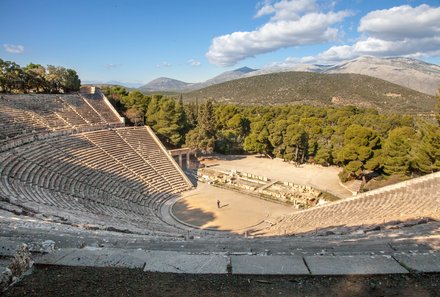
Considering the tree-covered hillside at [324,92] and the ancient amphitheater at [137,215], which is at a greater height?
the tree-covered hillside at [324,92]

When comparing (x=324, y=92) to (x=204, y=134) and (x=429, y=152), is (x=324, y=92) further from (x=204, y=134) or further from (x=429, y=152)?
(x=429, y=152)

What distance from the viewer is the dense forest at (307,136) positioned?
24.0m

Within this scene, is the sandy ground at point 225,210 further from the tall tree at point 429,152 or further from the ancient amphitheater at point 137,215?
the tall tree at point 429,152

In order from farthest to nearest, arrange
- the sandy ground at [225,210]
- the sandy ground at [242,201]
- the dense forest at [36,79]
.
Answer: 1. the dense forest at [36,79]
2. the sandy ground at [242,201]
3. the sandy ground at [225,210]

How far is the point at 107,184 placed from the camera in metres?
19.9

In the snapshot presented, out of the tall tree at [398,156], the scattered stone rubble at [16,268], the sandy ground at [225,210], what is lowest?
the sandy ground at [225,210]

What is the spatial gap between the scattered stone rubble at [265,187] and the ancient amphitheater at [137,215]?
364cm

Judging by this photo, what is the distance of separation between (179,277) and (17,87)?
35.0 metres

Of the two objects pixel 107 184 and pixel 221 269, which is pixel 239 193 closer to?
pixel 107 184

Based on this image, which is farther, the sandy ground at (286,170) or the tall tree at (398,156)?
the sandy ground at (286,170)

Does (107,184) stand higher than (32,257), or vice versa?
(32,257)

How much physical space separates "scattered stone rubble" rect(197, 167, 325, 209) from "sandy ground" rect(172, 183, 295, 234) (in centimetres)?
105

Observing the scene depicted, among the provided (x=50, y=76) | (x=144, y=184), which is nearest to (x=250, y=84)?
(x=50, y=76)

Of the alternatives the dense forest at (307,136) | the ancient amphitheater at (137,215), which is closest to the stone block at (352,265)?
the ancient amphitheater at (137,215)
